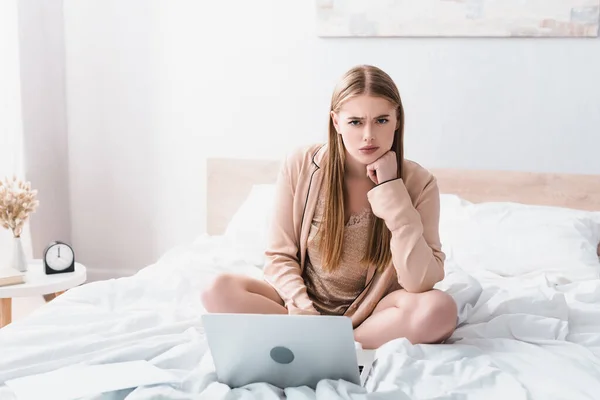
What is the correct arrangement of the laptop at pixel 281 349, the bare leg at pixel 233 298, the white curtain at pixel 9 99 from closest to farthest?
the laptop at pixel 281 349, the bare leg at pixel 233 298, the white curtain at pixel 9 99

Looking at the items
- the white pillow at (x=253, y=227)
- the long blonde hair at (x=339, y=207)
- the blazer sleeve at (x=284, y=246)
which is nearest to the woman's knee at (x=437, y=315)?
the long blonde hair at (x=339, y=207)

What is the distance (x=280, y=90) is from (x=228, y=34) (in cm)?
30

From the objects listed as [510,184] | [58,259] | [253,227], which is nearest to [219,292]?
[253,227]

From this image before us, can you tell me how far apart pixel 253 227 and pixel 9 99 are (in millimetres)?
1074

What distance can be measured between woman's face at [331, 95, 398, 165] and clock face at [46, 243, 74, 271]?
125cm

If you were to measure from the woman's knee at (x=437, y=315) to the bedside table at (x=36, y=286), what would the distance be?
1.30m

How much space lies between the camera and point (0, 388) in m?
1.12

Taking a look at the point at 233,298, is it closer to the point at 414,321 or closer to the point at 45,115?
the point at 414,321

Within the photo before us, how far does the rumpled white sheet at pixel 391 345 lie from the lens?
1.13 metres

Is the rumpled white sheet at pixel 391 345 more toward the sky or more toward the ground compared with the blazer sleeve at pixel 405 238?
more toward the ground

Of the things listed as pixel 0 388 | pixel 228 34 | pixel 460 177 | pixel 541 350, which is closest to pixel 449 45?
pixel 460 177

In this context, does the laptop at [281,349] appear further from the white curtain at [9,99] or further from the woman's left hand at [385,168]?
the white curtain at [9,99]

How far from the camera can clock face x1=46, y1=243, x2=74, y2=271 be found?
2297 mm

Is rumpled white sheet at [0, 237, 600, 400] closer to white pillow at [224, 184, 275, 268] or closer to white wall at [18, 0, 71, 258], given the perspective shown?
white pillow at [224, 184, 275, 268]
